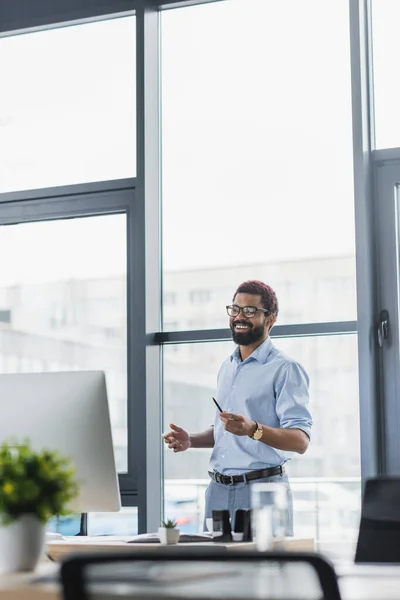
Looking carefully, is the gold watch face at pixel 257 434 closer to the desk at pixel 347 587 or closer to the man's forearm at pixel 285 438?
the man's forearm at pixel 285 438

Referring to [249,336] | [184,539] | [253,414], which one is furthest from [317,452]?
[184,539]

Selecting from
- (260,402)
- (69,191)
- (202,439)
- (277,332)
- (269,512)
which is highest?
(69,191)

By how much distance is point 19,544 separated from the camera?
2014mm

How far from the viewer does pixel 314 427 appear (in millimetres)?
3969

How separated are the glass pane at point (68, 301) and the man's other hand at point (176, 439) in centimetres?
95

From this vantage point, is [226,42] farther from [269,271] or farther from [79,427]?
[79,427]

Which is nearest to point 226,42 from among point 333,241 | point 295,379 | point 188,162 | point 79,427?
point 188,162

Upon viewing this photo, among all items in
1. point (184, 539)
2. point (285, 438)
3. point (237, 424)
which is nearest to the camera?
point (184, 539)

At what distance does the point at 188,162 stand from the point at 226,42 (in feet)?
1.93

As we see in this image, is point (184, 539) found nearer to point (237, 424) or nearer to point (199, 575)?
point (237, 424)

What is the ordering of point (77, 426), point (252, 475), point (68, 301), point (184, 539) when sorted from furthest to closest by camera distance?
point (68, 301) → point (252, 475) → point (184, 539) → point (77, 426)

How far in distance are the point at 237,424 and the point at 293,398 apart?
35 cm

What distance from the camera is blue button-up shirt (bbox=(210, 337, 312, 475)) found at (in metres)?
3.45

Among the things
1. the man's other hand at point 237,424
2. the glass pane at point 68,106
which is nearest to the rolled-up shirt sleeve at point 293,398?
the man's other hand at point 237,424
